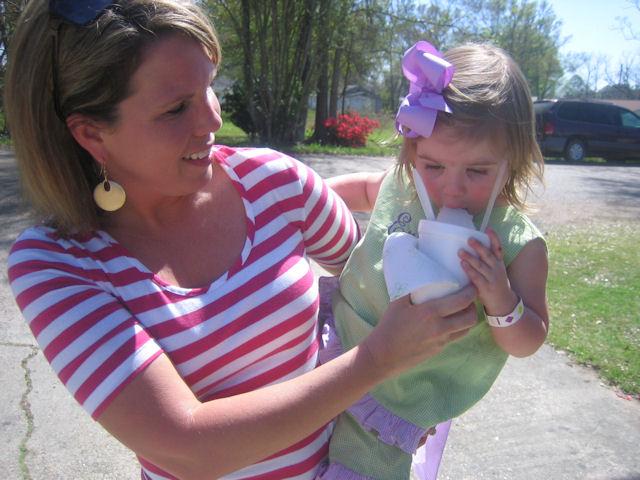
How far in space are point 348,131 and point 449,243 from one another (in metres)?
14.3

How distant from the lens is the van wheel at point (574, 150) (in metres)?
14.6

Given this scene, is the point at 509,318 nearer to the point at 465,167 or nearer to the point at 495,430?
the point at 465,167

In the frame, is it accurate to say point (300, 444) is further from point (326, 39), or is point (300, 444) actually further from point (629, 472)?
point (326, 39)

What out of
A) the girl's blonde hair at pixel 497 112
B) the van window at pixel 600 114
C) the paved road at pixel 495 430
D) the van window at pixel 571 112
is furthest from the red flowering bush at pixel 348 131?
the girl's blonde hair at pixel 497 112

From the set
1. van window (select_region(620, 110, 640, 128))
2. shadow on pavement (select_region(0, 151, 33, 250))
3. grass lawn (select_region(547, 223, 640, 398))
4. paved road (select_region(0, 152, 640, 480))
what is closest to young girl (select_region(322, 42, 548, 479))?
paved road (select_region(0, 152, 640, 480))

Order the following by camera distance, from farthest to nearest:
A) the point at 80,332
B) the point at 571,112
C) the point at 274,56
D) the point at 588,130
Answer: the point at 571,112 → the point at 588,130 → the point at 274,56 → the point at 80,332

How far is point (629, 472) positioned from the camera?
239cm

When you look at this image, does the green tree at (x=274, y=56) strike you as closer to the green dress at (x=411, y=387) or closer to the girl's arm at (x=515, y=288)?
the green dress at (x=411, y=387)

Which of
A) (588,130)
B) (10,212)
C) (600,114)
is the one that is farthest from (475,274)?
(600,114)

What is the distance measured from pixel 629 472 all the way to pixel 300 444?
176 centimetres

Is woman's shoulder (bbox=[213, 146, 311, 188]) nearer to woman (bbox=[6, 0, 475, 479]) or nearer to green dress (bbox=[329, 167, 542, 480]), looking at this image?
woman (bbox=[6, 0, 475, 479])

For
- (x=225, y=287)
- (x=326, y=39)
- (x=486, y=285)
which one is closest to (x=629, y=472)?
(x=486, y=285)

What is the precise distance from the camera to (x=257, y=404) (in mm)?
1083

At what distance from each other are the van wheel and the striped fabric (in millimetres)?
14755
